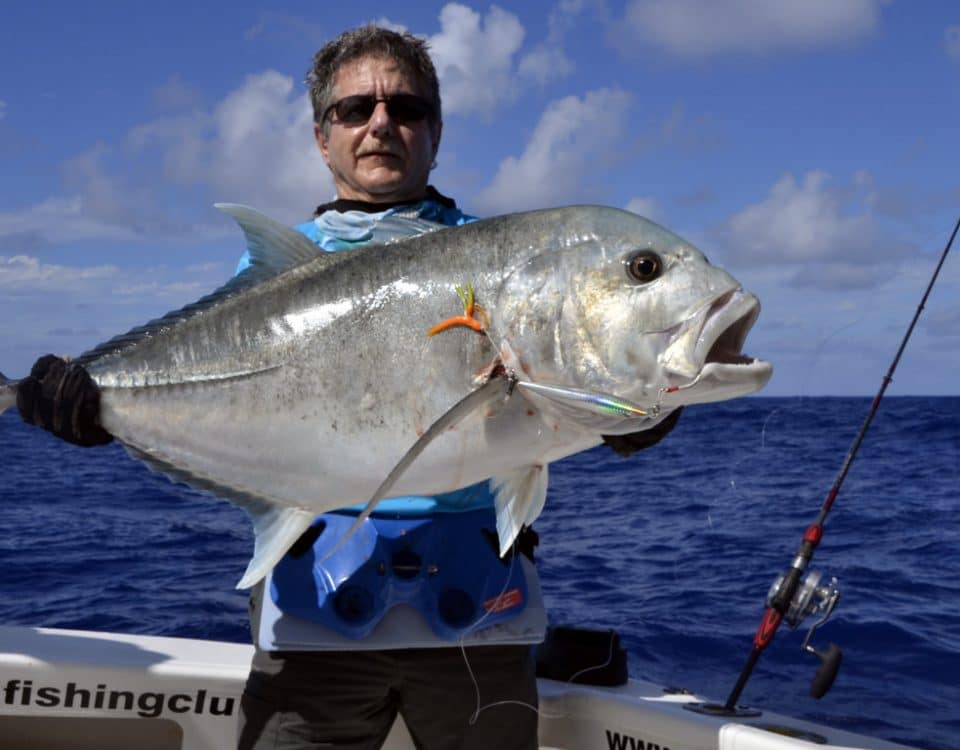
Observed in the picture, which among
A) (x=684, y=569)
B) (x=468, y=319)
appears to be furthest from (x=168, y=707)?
(x=684, y=569)

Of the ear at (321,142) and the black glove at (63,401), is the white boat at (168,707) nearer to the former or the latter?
the black glove at (63,401)

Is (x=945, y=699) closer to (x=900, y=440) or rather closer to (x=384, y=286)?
Answer: (x=384, y=286)

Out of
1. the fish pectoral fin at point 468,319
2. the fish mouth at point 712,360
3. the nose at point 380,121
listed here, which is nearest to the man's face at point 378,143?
the nose at point 380,121

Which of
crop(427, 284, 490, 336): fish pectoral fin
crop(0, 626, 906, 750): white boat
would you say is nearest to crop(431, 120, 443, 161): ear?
crop(427, 284, 490, 336): fish pectoral fin

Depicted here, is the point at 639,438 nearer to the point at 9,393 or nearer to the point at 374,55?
the point at 374,55

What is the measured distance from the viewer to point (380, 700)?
117 inches

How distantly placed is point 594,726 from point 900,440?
2662 cm

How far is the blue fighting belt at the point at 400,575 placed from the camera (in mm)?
2883

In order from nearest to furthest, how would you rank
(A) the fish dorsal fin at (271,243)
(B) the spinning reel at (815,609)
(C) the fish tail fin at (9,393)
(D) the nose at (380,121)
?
(A) the fish dorsal fin at (271,243)
(C) the fish tail fin at (9,393)
(D) the nose at (380,121)
(B) the spinning reel at (815,609)

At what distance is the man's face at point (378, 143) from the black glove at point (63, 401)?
1.05 metres

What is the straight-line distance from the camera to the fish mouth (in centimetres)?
218

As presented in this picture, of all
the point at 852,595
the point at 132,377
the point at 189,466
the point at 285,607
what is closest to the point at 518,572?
the point at 285,607

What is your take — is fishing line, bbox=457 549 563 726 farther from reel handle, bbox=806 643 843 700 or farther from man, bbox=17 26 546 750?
reel handle, bbox=806 643 843 700

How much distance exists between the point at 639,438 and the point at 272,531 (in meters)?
1.02
